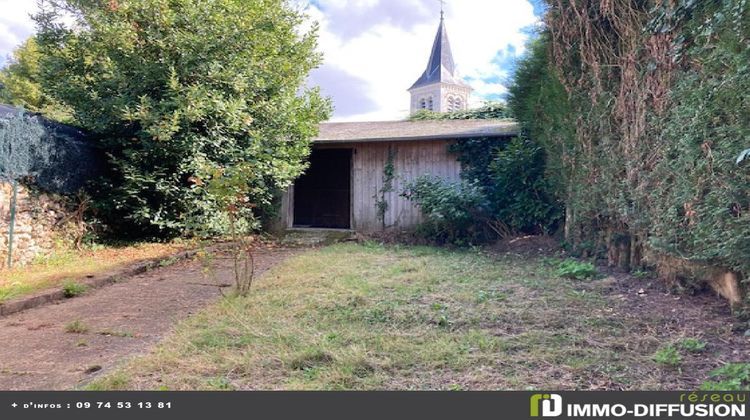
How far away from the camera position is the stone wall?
5.12 meters

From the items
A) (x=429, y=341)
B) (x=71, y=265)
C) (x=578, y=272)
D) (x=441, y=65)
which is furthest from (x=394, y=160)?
(x=441, y=65)

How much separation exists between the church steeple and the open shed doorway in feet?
79.8

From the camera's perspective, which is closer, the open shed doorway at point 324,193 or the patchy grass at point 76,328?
the patchy grass at point 76,328

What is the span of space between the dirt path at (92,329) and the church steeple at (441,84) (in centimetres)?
3258

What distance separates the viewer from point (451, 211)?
7.29m

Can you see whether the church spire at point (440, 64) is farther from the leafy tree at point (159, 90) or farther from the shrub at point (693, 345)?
the shrub at point (693, 345)

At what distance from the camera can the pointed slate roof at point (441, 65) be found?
118 feet

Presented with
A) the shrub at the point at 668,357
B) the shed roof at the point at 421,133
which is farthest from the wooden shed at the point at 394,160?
the shrub at the point at 668,357

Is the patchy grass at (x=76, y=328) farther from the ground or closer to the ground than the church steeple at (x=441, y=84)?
closer to the ground

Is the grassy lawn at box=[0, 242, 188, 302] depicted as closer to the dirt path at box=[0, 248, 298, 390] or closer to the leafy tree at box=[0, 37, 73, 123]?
the dirt path at box=[0, 248, 298, 390]

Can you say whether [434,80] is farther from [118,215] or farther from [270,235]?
[118,215]

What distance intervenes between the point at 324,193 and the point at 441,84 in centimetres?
2593
